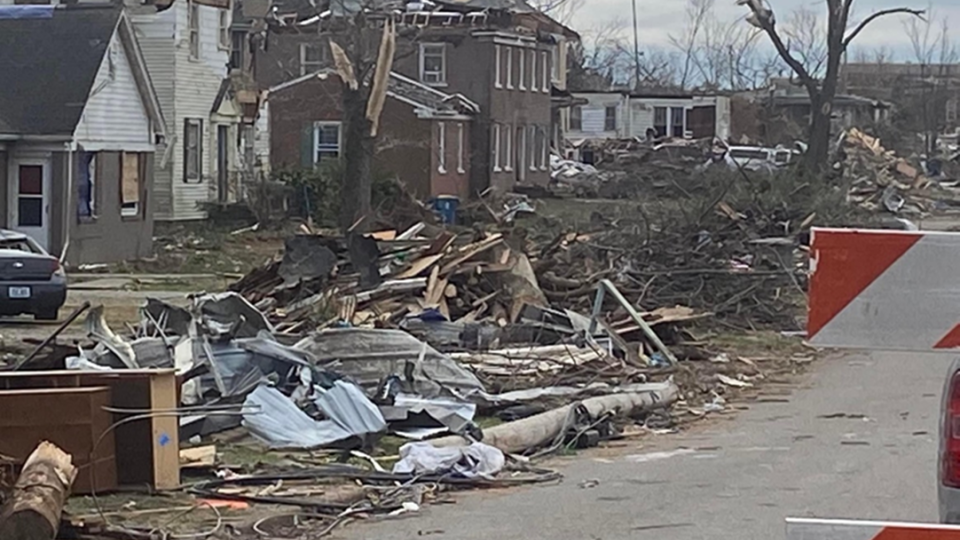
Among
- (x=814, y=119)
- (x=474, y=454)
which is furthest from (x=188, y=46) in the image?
(x=474, y=454)

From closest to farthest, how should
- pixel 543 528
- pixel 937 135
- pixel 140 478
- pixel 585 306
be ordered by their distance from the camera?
pixel 543 528, pixel 140 478, pixel 585 306, pixel 937 135

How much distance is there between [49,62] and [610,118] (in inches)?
2085

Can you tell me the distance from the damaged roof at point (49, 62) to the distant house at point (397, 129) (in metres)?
16.4

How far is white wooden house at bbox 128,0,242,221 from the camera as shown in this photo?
137 ft

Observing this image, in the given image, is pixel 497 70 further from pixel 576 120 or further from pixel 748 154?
pixel 576 120

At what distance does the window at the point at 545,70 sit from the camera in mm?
61719

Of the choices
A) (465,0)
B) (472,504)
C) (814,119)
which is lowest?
(472,504)

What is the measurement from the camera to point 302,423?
522 inches

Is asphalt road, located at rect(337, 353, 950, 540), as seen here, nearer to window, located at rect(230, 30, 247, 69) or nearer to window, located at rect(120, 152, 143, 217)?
window, located at rect(120, 152, 143, 217)

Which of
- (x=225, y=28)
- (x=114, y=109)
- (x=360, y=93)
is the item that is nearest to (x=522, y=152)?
(x=225, y=28)

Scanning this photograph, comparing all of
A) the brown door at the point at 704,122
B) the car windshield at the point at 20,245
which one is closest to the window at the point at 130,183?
the car windshield at the point at 20,245

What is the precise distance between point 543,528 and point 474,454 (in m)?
2.20

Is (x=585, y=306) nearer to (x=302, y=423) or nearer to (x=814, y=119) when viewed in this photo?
(x=302, y=423)

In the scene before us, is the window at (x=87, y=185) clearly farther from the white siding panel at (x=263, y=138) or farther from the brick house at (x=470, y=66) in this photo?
the brick house at (x=470, y=66)
